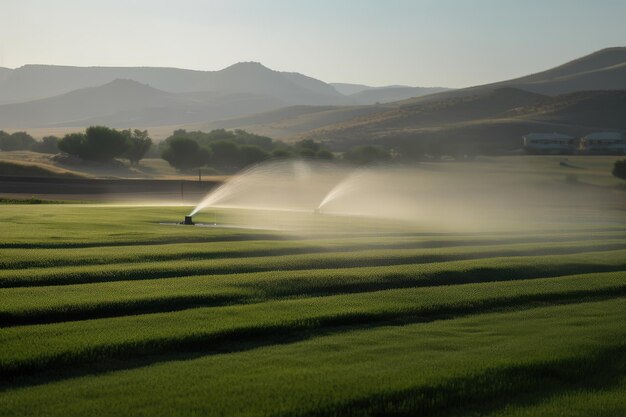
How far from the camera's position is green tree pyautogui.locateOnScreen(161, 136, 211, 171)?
12369 cm

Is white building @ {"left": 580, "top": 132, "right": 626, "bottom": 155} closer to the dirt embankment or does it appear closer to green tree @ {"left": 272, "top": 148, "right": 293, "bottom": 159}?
green tree @ {"left": 272, "top": 148, "right": 293, "bottom": 159}

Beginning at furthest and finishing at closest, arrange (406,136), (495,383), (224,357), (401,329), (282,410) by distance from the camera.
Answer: (406,136) → (401,329) → (224,357) → (495,383) → (282,410)

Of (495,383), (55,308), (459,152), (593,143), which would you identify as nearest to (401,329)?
(495,383)

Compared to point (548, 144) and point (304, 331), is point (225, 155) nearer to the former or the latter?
point (548, 144)

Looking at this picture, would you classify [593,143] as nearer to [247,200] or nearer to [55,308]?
[247,200]

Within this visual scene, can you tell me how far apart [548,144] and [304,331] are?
157 meters

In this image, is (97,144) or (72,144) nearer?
(97,144)

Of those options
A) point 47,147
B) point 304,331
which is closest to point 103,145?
point 47,147

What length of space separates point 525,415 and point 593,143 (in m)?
166

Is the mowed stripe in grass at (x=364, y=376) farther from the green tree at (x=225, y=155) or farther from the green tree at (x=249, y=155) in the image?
the green tree at (x=225, y=155)

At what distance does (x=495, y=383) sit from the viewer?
12.5 m

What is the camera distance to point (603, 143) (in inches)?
6590

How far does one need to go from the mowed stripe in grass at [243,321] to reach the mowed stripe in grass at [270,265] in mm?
3783

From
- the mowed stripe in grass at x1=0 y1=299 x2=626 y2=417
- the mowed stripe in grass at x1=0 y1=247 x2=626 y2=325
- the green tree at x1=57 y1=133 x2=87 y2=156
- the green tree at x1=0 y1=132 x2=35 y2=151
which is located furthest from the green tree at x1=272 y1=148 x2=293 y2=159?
the mowed stripe in grass at x1=0 y1=299 x2=626 y2=417
